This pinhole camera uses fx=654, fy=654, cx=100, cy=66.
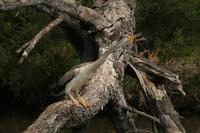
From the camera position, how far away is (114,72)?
23.0 feet

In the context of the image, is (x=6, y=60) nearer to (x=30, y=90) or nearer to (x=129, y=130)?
(x=30, y=90)

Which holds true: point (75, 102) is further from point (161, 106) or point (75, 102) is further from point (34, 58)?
point (34, 58)

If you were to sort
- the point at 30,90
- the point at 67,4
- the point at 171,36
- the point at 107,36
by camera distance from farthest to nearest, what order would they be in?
the point at 171,36, the point at 30,90, the point at 107,36, the point at 67,4

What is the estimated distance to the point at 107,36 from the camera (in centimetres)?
732

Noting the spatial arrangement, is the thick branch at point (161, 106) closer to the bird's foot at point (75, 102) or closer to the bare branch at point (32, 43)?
the bare branch at point (32, 43)

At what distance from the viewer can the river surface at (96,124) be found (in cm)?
1376

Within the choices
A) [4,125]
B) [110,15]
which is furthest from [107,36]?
[4,125]

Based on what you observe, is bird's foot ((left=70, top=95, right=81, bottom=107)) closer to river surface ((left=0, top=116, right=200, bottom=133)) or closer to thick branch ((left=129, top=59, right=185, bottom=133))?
thick branch ((left=129, top=59, right=185, bottom=133))

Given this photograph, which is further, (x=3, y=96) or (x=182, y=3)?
(x=182, y=3)

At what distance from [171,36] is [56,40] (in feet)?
10.8

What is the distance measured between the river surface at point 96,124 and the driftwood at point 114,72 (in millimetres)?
5859

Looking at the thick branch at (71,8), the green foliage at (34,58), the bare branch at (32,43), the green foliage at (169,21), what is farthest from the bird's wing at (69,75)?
the green foliage at (169,21)

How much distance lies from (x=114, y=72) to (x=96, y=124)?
7.50 meters

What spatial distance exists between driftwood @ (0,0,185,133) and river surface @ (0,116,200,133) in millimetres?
5859
